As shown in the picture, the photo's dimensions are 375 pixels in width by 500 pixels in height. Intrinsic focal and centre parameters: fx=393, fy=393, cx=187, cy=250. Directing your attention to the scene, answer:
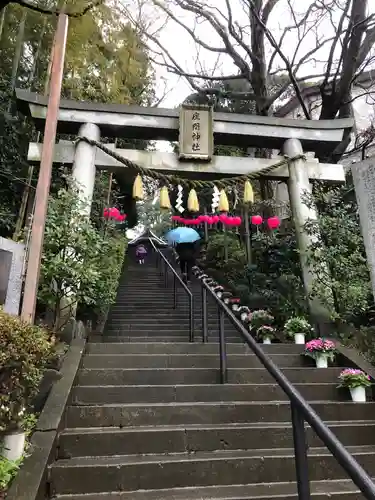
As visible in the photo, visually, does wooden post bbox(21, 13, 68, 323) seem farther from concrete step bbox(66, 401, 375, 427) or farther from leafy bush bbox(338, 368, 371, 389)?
leafy bush bbox(338, 368, 371, 389)

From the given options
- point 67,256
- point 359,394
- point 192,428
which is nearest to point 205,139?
point 67,256

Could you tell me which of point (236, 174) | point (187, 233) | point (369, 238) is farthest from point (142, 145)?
point (369, 238)

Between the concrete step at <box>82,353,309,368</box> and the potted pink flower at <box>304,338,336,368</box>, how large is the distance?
14.5 inches

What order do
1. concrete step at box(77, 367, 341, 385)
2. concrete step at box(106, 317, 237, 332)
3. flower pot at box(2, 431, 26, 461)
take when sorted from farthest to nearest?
1. concrete step at box(106, 317, 237, 332)
2. concrete step at box(77, 367, 341, 385)
3. flower pot at box(2, 431, 26, 461)

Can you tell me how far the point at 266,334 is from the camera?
6.84 m

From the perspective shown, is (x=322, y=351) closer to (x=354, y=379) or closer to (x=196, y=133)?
(x=354, y=379)

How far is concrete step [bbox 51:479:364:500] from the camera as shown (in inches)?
120

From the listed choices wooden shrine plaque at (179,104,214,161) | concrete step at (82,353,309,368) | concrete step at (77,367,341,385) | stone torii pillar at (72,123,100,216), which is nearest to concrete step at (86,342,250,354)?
concrete step at (82,353,309,368)

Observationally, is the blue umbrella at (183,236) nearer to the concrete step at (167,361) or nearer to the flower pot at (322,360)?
the concrete step at (167,361)

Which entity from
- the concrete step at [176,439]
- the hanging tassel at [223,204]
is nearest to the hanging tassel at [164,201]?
the hanging tassel at [223,204]

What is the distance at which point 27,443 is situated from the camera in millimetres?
3189

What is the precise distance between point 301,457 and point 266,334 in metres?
4.47

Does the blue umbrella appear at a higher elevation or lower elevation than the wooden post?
higher

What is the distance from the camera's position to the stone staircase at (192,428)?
3.20 metres
